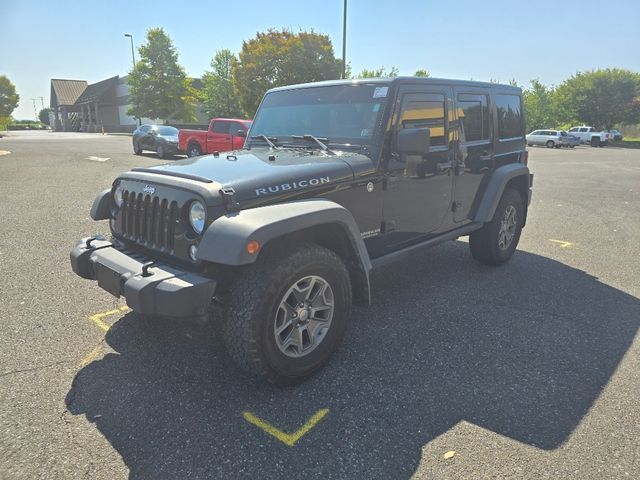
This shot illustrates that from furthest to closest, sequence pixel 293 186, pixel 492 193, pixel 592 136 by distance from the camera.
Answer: pixel 592 136
pixel 492 193
pixel 293 186

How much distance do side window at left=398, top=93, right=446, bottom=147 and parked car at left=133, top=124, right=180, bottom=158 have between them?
1472cm

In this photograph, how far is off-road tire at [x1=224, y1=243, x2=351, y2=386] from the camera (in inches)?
101

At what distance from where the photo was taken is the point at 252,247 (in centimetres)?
241

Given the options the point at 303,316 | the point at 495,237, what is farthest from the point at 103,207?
the point at 495,237

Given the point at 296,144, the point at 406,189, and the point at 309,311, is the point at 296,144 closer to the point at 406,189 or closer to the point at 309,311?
the point at 406,189

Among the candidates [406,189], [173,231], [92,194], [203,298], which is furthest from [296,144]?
[92,194]

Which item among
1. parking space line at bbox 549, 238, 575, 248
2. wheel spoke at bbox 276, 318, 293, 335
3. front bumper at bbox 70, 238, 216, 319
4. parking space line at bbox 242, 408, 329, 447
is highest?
front bumper at bbox 70, 238, 216, 319

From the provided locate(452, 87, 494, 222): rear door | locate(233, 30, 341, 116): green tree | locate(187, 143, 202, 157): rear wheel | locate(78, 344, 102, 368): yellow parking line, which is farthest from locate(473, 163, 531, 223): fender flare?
locate(233, 30, 341, 116): green tree

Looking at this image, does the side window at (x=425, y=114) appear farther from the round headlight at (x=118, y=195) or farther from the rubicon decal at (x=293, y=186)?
the round headlight at (x=118, y=195)

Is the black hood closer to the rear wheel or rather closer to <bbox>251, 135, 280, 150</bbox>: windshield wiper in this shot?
<bbox>251, 135, 280, 150</bbox>: windshield wiper

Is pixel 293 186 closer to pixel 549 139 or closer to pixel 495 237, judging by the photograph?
pixel 495 237

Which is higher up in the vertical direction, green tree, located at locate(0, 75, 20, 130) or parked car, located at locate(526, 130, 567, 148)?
green tree, located at locate(0, 75, 20, 130)

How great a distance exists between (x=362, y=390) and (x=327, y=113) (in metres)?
2.25

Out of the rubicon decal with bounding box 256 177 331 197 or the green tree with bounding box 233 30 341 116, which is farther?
the green tree with bounding box 233 30 341 116
